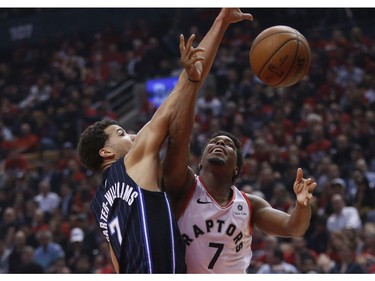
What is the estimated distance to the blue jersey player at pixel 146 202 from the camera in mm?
3971

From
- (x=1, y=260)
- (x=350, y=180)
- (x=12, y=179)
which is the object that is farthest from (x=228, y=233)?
(x=12, y=179)

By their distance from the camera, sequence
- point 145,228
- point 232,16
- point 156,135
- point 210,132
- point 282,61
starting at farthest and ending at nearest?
point 210,132
point 282,61
point 232,16
point 156,135
point 145,228

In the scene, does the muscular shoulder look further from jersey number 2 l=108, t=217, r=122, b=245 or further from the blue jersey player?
jersey number 2 l=108, t=217, r=122, b=245

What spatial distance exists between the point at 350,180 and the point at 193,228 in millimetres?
5769

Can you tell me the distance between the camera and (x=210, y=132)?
1212 cm

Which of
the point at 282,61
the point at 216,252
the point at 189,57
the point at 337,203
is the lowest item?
the point at 337,203

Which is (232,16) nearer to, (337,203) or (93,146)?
(93,146)

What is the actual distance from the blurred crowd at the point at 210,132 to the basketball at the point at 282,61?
356 cm

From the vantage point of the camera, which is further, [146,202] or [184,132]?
[184,132]

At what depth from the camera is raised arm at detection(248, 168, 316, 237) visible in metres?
4.32

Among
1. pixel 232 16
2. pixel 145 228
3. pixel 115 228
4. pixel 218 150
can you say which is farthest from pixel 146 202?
pixel 232 16

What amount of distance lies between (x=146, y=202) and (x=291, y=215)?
37.7 inches

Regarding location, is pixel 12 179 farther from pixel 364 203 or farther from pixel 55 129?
pixel 364 203

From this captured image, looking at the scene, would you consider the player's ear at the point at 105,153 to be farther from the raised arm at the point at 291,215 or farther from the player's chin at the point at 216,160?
the raised arm at the point at 291,215
